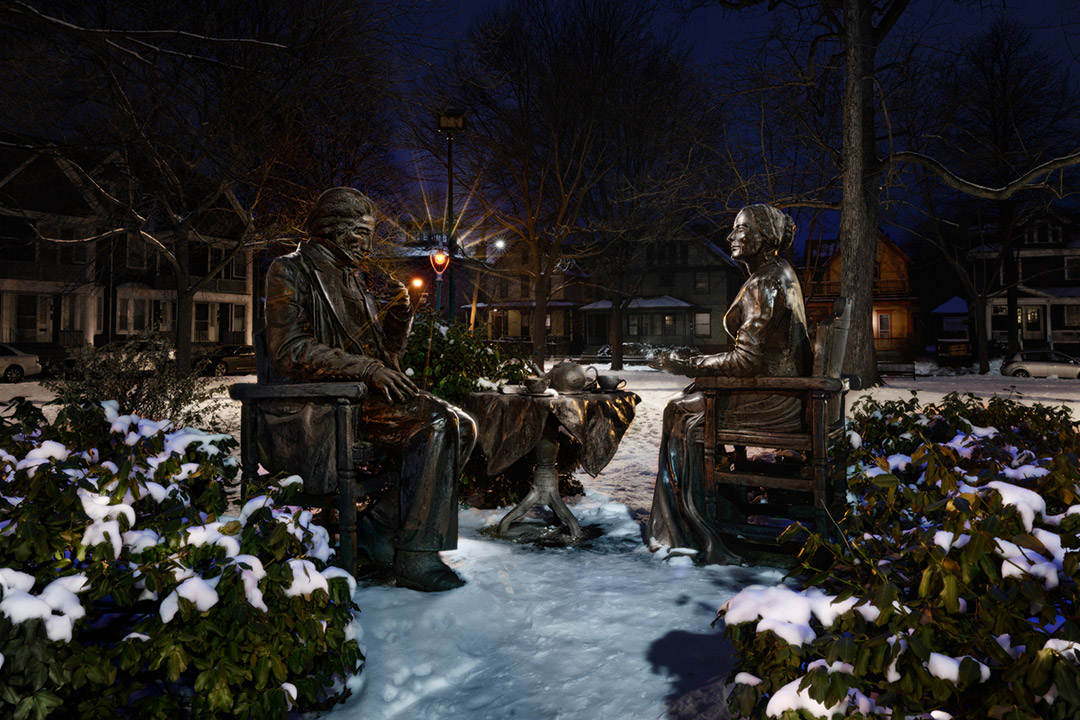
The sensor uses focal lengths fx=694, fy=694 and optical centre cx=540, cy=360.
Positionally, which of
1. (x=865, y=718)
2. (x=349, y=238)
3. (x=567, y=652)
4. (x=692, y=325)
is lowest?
(x=567, y=652)

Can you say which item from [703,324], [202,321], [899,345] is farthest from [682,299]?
[202,321]

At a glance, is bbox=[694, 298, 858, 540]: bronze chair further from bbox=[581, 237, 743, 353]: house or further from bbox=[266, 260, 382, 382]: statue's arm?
bbox=[581, 237, 743, 353]: house

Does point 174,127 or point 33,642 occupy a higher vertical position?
point 174,127

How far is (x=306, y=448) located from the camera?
3441mm

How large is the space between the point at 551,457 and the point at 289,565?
3.11 metres

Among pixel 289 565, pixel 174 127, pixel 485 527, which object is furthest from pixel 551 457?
pixel 174 127

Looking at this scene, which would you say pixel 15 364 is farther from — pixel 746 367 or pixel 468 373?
pixel 746 367

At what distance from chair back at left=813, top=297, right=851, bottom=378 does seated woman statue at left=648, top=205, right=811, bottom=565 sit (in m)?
0.22

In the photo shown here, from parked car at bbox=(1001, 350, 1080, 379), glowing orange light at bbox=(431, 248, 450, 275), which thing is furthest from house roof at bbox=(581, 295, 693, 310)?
glowing orange light at bbox=(431, 248, 450, 275)

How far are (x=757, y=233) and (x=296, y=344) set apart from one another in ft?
8.97

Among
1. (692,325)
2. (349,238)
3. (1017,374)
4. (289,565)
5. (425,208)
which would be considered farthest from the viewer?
(692,325)

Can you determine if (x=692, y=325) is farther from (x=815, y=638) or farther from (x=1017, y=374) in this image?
(x=815, y=638)

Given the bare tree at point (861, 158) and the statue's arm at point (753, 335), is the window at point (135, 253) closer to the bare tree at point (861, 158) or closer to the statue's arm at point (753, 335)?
the bare tree at point (861, 158)

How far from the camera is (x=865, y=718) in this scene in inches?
64.1
